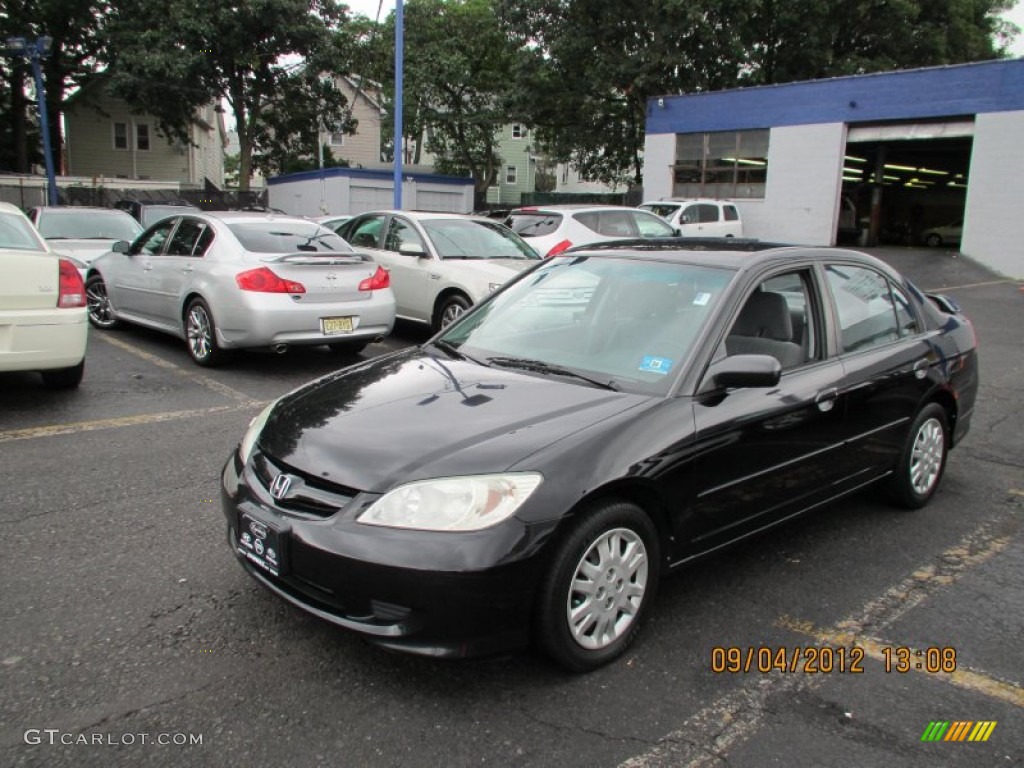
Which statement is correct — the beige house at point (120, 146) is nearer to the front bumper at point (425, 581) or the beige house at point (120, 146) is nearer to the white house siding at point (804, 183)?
the white house siding at point (804, 183)

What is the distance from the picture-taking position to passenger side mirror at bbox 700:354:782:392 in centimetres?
318

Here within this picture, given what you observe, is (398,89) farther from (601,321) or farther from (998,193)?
(998,193)

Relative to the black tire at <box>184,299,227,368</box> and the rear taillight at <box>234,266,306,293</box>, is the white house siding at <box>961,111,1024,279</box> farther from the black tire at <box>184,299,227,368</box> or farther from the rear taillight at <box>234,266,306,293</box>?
the black tire at <box>184,299,227,368</box>

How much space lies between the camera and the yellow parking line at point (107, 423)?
5516 millimetres

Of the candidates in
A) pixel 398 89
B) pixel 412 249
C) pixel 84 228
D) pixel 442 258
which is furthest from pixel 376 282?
pixel 398 89

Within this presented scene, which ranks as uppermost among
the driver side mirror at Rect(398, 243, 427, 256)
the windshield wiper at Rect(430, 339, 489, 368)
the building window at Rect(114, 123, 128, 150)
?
the building window at Rect(114, 123, 128, 150)

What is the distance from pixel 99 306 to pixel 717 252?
8.53 meters

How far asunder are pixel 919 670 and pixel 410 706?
1873 millimetres

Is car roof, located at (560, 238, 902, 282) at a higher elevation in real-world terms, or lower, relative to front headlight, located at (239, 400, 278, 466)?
higher

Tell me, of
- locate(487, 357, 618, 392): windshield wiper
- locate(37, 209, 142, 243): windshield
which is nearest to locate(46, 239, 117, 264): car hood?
locate(37, 209, 142, 243): windshield

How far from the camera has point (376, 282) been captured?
8125 millimetres

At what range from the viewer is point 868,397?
4.05m

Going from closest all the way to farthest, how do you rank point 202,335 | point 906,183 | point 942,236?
1. point 202,335
2. point 942,236
3. point 906,183

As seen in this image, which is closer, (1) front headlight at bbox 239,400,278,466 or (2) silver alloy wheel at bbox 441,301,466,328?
(1) front headlight at bbox 239,400,278,466
